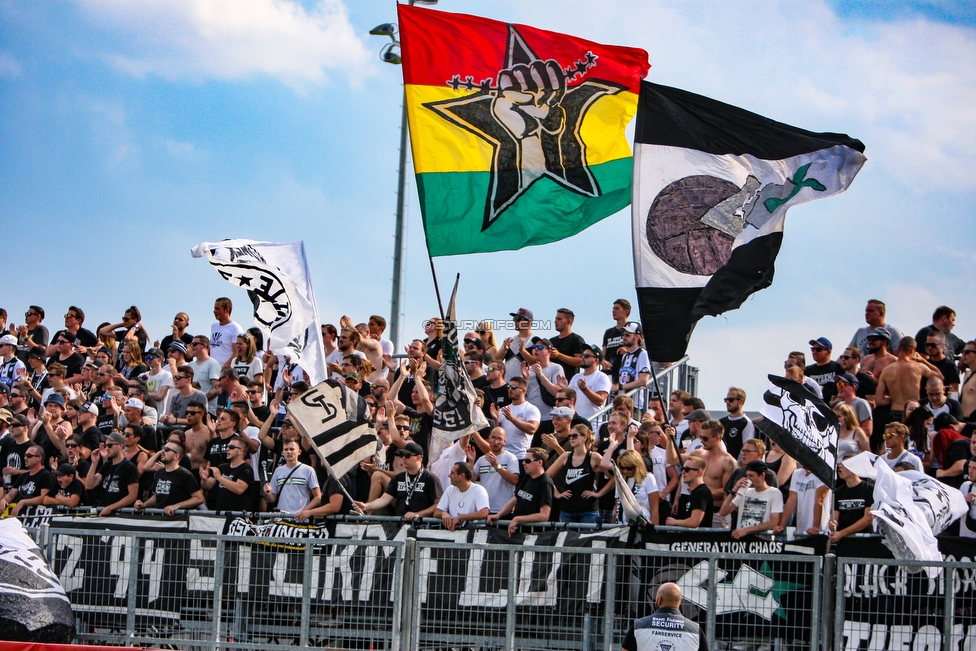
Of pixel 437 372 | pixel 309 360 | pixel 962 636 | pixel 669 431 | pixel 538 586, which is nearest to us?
pixel 962 636

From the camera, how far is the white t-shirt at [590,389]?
14.3m

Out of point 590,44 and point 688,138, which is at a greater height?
point 590,44

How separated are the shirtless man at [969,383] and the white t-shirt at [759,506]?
140 inches

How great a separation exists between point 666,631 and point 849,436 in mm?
3690

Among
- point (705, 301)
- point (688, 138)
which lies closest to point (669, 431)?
point (705, 301)

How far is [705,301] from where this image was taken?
33.1 ft

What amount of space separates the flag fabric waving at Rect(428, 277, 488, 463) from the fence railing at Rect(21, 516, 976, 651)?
1167 mm

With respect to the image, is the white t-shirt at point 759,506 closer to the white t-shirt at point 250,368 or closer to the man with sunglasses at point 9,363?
the white t-shirt at point 250,368

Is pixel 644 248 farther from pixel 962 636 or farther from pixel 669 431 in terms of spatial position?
pixel 962 636

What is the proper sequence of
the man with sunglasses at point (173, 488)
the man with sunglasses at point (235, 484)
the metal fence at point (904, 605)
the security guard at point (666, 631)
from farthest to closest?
the man with sunglasses at point (173, 488) < the man with sunglasses at point (235, 484) < the metal fence at point (904, 605) < the security guard at point (666, 631)

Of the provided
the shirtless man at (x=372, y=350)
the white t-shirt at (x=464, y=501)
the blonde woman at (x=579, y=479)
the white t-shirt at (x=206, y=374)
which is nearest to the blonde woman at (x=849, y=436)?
the blonde woman at (x=579, y=479)

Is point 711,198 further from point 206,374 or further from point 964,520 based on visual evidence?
point 206,374

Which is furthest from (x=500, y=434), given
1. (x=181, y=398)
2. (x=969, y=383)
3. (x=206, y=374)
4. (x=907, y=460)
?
(x=206, y=374)

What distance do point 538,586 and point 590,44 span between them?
5403mm
